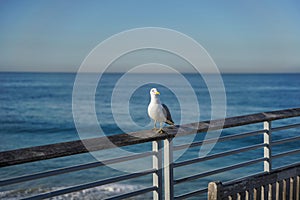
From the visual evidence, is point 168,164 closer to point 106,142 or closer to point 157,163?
point 157,163

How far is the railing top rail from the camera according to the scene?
1.77 metres

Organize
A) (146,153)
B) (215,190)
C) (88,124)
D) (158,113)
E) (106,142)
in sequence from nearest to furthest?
(215,190) → (106,142) → (146,153) → (158,113) → (88,124)

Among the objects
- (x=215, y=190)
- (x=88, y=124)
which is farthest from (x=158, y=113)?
(x=88, y=124)

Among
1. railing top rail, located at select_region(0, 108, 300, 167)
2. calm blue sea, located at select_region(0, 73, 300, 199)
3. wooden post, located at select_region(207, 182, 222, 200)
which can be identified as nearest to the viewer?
wooden post, located at select_region(207, 182, 222, 200)

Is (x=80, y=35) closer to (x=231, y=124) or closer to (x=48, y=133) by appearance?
(x=48, y=133)

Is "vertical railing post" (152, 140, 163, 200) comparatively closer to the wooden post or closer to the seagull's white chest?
the seagull's white chest

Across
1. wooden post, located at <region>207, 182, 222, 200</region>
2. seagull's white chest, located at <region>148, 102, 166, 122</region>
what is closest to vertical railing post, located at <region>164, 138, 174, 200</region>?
seagull's white chest, located at <region>148, 102, 166, 122</region>

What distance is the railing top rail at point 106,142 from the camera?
1.77 m

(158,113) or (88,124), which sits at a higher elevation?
(158,113)

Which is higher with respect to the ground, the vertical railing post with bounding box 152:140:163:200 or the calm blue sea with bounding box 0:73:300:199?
the vertical railing post with bounding box 152:140:163:200

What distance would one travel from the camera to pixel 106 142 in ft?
6.61

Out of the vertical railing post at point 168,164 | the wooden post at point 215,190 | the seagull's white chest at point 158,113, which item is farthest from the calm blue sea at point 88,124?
the wooden post at point 215,190

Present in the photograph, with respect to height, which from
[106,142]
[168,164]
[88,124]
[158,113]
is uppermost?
[158,113]

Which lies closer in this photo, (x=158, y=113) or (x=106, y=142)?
(x=106, y=142)
